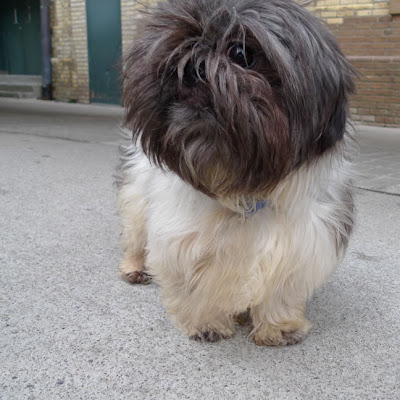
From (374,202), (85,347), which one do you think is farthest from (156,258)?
(374,202)

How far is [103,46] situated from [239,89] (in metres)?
13.2

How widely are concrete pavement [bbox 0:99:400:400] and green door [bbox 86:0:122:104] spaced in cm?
995

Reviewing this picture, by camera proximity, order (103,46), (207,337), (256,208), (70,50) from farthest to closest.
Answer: (70,50), (103,46), (207,337), (256,208)

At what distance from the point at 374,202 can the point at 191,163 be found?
11.1 feet

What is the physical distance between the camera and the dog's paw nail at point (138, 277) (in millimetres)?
3068

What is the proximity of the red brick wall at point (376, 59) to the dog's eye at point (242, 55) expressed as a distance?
735 centimetres

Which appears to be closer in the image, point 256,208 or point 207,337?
point 256,208

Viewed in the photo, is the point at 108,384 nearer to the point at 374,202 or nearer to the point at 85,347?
the point at 85,347

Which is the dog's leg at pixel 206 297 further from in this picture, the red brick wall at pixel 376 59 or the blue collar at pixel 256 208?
the red brick wall at pixel 376 59

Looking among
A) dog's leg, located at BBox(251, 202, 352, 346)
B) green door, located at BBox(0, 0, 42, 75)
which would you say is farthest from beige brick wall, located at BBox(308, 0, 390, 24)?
green door, located at BBox(0, 0, 42, 75)

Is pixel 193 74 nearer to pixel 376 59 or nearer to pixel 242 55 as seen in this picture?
pixel 242 55

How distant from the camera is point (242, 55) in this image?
1783 millimetres

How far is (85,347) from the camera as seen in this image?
7.57 feet

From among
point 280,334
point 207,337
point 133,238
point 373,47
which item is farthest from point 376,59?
point 207,337
